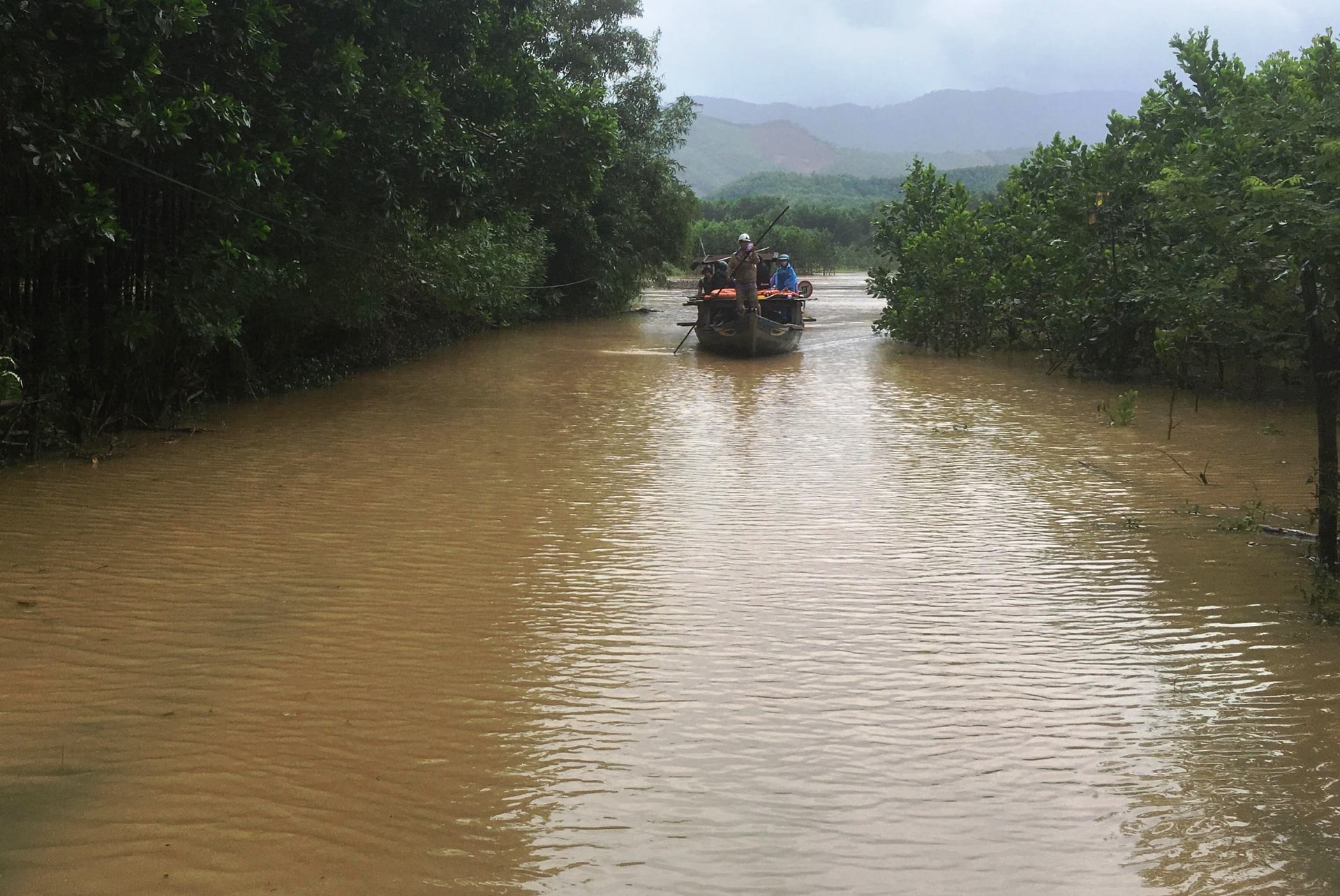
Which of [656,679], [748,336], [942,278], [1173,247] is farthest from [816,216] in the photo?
[656,679]

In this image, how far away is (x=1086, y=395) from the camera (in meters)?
17.0

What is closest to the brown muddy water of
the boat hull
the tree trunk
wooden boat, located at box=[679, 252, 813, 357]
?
the tree trunk

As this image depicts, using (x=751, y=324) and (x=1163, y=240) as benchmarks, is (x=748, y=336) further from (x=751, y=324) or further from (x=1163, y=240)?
(x=1163, y=240)

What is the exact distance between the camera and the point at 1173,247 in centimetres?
1183

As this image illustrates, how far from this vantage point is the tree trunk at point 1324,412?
276 inches

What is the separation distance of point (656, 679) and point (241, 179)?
8.01m

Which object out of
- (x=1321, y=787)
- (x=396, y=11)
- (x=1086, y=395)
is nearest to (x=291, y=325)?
(x=396, y=11)

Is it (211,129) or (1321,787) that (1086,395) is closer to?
(211,129)

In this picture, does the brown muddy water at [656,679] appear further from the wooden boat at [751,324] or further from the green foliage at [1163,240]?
the wooden boat at [751,324]

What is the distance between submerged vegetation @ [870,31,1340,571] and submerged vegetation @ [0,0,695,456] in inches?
270

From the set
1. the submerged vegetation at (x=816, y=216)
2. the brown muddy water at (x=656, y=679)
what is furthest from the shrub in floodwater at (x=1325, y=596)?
the submerged vegetation at (x=816, y=216)

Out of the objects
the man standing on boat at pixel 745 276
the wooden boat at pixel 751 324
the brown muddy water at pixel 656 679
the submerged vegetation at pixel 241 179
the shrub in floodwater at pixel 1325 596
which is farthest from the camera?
the wooden boat at pixel 751 324

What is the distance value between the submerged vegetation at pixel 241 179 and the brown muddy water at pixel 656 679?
1.35 m

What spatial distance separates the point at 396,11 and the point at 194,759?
11680 mm
